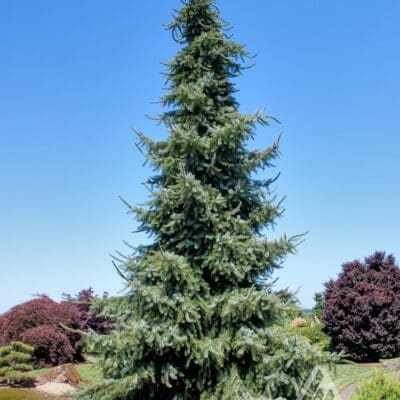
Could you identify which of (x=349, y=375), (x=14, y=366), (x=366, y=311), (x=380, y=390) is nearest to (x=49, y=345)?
(x=14, y=366)

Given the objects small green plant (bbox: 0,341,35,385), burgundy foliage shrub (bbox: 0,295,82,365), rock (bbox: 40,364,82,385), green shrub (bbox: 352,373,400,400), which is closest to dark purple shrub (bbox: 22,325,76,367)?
burgundy foliage shrub (bbox: 0,295,82,365)

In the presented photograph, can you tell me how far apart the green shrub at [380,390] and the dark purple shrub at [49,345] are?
39.1ft

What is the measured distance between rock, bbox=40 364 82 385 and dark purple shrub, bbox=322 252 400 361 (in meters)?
8.34

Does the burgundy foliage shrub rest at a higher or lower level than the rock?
higher

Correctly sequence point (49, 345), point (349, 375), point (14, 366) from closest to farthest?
point (349, 375) < point (14, 366) < point (49, 345)

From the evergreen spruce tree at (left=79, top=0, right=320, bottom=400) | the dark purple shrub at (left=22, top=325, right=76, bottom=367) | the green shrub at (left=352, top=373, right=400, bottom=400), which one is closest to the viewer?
the evergreen spruce tree at (left=79, top=0, right=320, bottom=400)

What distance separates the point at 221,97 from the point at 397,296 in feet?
39.2

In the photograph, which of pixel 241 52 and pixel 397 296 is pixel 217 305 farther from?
pixel 397 296

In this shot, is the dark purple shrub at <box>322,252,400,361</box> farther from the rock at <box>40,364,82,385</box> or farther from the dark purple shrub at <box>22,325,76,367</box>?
the dark purple shrub at <box>22,325,76,367</box>

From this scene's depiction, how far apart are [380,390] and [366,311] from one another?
358 inches

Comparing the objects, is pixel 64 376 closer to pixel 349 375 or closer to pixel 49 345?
pixel 49 345

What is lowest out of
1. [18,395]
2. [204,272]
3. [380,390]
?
[18,395]

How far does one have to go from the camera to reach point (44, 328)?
1573cm

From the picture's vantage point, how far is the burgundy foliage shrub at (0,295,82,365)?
15.6 meters
